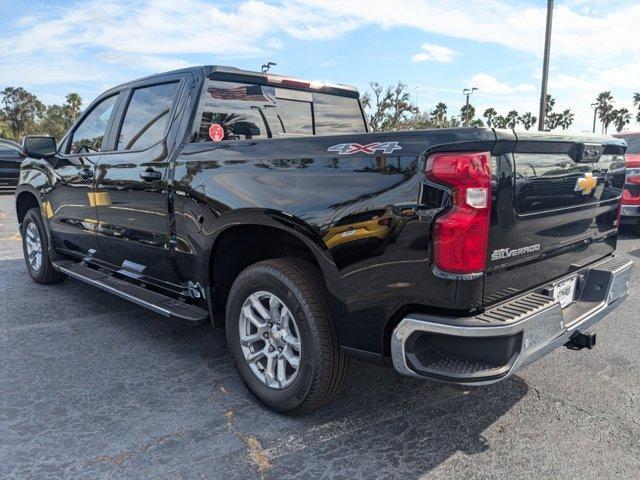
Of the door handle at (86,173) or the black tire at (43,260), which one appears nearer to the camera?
the door handle at (86,173)

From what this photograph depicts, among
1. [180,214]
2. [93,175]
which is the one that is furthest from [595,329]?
[93,175]

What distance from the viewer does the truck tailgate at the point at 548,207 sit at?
Result: 2.21m

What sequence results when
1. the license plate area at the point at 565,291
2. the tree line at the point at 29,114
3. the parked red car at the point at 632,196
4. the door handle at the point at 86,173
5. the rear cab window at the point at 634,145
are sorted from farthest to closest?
the tree line at the point at 29,114 → the rear cab window at the point at 634,145 → the parked red car at the point at 632,196 → the door handle at the point at 86,173 → the license plate area at the point at 565,291

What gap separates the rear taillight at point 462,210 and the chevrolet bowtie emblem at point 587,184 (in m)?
0.89

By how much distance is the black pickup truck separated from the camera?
212cm

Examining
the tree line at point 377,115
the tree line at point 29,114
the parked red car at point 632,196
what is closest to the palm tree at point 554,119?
the tree line at point 377,115

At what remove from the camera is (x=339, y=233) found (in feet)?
7.87

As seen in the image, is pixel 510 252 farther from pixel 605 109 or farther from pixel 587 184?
pixel 605 109

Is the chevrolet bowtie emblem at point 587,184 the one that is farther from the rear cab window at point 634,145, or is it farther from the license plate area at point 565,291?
the rear cab window at point 634,145

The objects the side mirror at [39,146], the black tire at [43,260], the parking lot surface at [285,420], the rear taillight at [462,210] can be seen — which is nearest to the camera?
the rear taillight at [462,210]

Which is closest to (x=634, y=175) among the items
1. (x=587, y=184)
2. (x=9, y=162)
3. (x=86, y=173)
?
(x=587, y=184)

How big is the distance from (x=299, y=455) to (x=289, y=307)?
2.34 feet

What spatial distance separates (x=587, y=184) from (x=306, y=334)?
1697 mm

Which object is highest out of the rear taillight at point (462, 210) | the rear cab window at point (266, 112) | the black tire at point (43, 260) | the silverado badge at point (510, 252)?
the rear cab window at point (266, 112)
